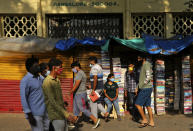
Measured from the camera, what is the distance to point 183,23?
952 centimetres

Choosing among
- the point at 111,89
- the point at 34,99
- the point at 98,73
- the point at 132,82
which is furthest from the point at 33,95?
the point at 132,82

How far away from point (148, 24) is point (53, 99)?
7.20 metres

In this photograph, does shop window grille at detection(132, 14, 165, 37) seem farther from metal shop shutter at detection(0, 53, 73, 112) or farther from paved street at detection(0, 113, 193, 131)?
paved street at detection(0, 113, 193, 131)

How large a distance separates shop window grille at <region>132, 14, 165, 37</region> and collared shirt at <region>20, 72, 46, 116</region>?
22.0ft

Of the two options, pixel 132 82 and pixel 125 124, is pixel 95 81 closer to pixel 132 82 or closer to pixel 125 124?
pixel 132 82

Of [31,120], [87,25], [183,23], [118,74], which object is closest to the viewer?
[31,120]

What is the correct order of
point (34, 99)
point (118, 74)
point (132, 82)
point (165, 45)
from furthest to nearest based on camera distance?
point (118, 74) → point (165, 45) → point (132, 82) → point (34, 99)

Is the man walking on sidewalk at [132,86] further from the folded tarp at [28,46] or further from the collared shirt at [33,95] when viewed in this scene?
the collared shirt at [33,95]

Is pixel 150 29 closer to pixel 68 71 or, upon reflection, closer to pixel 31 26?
pixel 68 71

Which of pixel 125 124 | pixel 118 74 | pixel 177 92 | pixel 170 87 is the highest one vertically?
pixel 118 74

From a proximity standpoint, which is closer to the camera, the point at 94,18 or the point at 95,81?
the point at 95,81

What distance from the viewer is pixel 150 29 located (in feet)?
30.9

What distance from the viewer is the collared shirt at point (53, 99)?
11.3 feet

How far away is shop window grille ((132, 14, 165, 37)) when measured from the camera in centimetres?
942
